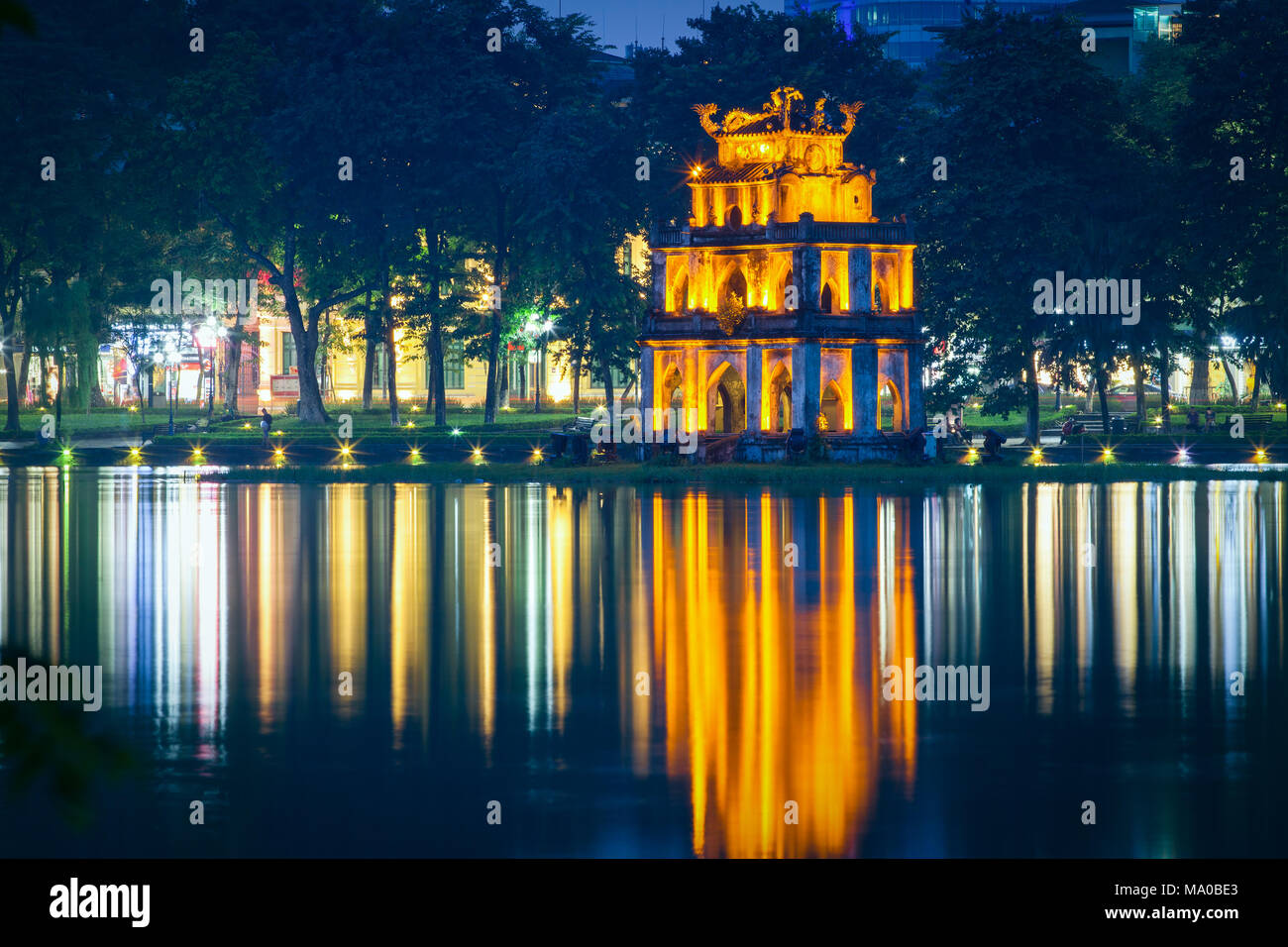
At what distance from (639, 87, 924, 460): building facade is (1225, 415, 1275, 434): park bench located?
16487 millimetres

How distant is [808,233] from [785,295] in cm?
213

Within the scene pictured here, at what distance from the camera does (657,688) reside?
17844 mm

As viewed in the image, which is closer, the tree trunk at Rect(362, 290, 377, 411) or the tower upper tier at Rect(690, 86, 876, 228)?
the tower upper tier at Rect(690, 86, 876, 228)

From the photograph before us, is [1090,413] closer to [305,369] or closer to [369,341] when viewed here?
[369,341]

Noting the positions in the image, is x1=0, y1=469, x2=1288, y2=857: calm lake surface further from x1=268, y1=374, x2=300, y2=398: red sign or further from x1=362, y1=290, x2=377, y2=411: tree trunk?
x1=268, y1=374, x2=300, y2=398: red sign

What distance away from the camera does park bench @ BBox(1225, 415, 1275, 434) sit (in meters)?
75.1

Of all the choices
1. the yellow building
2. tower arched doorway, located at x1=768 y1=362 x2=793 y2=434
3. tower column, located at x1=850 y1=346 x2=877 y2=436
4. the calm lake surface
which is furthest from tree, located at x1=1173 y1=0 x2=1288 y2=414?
the yellow building

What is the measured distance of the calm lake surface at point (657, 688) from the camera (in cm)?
1251

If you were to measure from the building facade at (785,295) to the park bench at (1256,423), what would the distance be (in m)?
16.5

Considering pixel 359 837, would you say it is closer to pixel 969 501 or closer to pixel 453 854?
pixel 453 854

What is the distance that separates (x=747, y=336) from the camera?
2461 inches

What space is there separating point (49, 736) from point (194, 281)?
95732 millimetres

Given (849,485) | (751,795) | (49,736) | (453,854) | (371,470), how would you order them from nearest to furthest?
(49,736)
(453,854)
(751,795)
(849,485)
(371,470)
